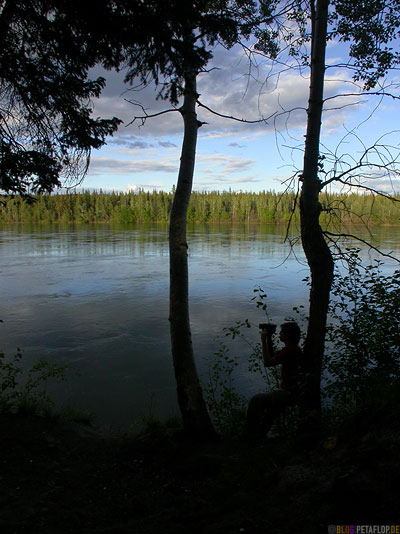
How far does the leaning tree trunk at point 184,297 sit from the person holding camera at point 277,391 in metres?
0.76

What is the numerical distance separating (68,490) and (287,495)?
7.33ft

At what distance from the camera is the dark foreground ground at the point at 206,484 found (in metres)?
2.64

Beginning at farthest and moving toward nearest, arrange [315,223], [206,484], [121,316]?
[121,316] → [315,223] → [206,484]

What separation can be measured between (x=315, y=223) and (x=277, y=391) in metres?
2.08

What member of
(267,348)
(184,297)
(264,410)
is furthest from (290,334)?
(184,297)

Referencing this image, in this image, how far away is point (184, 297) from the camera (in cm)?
493

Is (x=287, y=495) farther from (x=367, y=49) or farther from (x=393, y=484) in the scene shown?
(x=367, y=49)

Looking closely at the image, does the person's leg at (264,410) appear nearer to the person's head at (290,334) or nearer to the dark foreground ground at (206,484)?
the dark foreground ground at (206,484)

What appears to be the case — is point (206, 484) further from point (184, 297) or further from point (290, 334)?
point (184, 297)

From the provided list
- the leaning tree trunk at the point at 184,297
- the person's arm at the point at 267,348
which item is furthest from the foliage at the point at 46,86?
the person's arm at the point at 267,348

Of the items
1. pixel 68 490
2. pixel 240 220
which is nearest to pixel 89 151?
pixel 68 490

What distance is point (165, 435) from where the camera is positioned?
4.99 metres

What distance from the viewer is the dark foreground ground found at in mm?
2643

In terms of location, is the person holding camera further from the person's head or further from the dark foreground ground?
the dark foreground ground
